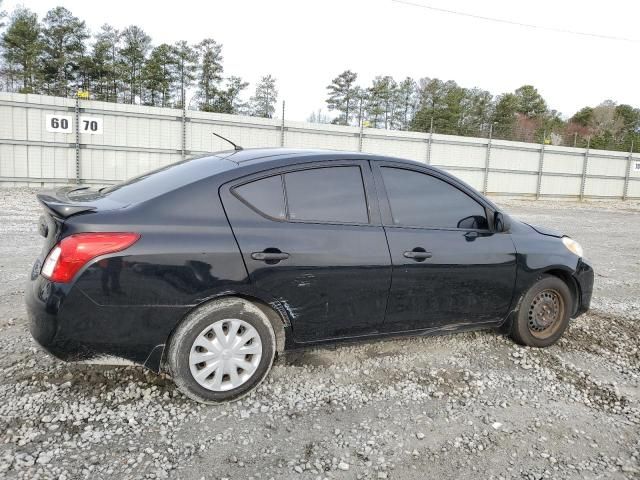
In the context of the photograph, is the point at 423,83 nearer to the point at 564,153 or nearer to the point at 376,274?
the point at 564,153

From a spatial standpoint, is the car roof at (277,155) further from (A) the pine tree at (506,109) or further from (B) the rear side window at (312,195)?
(A) the pine tree at (506,109)

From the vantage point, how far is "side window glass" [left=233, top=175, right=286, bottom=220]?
2816 millimetres

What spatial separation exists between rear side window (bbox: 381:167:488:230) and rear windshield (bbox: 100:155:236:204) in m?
1.11

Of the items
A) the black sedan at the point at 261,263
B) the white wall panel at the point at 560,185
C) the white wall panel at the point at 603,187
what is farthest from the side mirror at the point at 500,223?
the white wall panel at the point at 603,187

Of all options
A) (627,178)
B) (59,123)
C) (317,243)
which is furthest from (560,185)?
(317,243)

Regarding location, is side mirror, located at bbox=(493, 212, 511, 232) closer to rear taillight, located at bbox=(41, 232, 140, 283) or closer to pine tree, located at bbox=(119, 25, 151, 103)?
rear taillight, located at bbox=(41, 232, 140, 283)

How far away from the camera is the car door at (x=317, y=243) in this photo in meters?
2.76

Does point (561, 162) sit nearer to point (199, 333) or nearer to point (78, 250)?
point (199, 333)

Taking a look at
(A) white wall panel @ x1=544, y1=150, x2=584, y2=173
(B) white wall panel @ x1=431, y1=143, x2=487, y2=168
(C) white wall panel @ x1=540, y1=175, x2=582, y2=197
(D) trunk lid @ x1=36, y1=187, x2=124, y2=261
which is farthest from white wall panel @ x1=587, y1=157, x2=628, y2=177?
(D) trunk lid @ x1=36, y1=187, x2=124, y2=261

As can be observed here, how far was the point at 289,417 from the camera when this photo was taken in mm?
2697

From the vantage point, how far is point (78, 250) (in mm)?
2426

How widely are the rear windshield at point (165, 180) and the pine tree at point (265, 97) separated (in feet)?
104

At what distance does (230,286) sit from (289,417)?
81cm

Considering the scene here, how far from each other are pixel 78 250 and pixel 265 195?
3.46 feet
